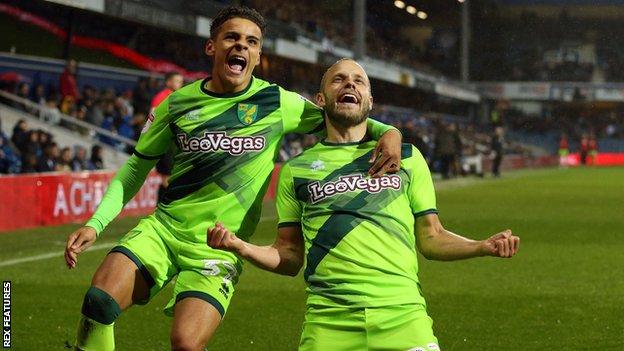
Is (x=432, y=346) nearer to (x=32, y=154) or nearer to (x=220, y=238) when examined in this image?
(x=220, y=238)

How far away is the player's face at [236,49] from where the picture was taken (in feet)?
18.6

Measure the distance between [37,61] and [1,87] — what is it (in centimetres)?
231

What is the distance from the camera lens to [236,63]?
573 cm

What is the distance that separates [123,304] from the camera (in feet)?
17.6

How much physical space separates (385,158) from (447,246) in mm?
448

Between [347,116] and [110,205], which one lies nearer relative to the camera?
[347,116]

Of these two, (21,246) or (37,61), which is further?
(37,61)

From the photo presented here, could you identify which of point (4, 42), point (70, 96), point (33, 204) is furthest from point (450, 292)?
point (4, 42)

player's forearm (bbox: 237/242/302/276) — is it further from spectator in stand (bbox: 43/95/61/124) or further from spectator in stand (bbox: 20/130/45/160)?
spectator in stand (bbox: 43/95/61/124)

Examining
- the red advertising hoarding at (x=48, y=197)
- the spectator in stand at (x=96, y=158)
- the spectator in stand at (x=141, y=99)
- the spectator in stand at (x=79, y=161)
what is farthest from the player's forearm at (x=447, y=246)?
the spectator in stand at (x=141, y=99)

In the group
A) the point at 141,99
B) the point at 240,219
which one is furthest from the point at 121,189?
the point at 141,99

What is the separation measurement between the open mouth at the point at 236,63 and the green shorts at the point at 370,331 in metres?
1.66

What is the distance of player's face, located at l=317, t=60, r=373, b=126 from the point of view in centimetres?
473

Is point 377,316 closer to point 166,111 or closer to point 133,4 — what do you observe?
point 166,111
